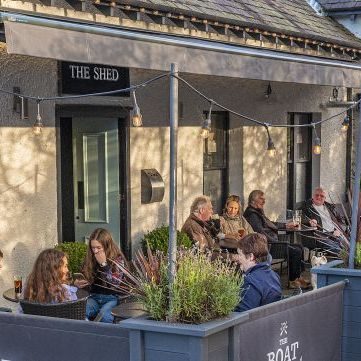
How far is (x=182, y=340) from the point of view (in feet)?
13.3

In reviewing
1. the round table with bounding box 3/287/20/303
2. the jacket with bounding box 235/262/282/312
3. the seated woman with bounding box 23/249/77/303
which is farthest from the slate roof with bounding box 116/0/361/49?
the jacket with bounding box 235/262/282/312

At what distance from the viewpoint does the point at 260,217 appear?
10.5 m

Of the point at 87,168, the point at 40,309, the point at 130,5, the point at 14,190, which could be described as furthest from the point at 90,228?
the point at 40,309

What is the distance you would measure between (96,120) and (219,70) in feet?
8.60

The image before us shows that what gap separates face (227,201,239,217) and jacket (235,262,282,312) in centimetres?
428

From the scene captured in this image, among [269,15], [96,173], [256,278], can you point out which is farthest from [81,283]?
[269,15]

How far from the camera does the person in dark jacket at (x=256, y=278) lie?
17.3ft

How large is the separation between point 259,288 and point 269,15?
7.53m

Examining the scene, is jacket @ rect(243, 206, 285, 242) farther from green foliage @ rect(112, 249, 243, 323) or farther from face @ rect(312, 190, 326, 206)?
green foliage @ rect(112, 249, 243, 323)

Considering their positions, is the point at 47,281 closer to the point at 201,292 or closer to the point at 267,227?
the point at 201,292

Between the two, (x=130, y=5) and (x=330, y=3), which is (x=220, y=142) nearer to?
(x=130, y=5)

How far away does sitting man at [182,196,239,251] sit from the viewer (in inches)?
357

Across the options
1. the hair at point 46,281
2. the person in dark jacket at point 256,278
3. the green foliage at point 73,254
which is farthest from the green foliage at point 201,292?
the green foliage at point 73,254

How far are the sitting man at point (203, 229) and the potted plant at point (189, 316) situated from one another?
4.66 meters
